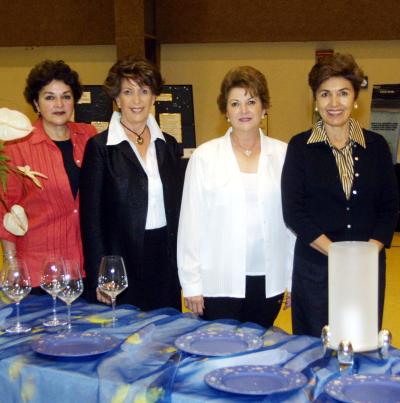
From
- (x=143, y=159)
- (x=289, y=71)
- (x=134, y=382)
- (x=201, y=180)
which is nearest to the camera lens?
(x=134, y=382)

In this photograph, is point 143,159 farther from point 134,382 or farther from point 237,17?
point 237,17

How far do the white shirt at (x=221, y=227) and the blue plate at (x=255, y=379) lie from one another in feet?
3.41

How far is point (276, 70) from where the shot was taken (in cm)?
855

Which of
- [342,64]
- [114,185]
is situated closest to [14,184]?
[114,185]

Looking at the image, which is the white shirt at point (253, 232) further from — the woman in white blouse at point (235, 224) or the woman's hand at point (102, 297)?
the woman's hand at point (102, 297)

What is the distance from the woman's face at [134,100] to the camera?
9.64 ft

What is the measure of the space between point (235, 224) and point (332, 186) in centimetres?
41

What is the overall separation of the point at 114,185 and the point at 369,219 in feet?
3.50

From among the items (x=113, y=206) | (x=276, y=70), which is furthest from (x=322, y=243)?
(x=276, y=70)

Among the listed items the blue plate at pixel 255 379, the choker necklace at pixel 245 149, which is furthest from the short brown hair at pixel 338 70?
the blue plate at pixel 255 379

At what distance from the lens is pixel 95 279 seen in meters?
2.84

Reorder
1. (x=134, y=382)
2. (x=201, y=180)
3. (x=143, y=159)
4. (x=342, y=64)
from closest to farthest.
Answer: (x=134, y=382), (x=342, y=64), (x=201, y=180), (x=143, y=159)

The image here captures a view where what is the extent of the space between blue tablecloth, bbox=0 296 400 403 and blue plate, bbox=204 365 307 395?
0.05 feet

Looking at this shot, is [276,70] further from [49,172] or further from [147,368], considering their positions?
[147,368]
